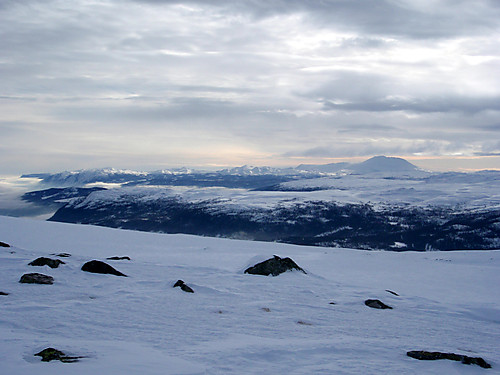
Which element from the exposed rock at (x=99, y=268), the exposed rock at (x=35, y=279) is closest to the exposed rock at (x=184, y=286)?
the exposed rock at (x=99, y=268)

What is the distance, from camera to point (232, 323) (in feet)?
27.7

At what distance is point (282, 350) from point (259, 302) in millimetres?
3977

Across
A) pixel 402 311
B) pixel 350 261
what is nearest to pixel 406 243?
pixel 350 261

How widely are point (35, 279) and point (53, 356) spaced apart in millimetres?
6153

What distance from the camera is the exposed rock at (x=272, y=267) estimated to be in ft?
50.8

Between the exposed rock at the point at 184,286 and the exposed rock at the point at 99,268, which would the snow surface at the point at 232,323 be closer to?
the exposed rock at the point at 184,286

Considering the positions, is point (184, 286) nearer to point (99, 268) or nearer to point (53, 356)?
point (99, 268)

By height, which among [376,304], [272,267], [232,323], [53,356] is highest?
[53,356]

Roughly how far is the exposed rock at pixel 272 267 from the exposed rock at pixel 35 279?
Result: 7893mm

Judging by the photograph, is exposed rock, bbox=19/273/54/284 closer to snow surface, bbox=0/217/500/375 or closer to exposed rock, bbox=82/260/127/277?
snow surface, bbox=0/217/500/375

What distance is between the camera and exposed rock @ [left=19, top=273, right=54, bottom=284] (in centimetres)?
1058

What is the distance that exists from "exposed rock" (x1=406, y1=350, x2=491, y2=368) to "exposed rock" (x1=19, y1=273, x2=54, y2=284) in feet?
33.0

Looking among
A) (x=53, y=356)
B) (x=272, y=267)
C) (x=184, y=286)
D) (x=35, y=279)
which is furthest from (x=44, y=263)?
(x=272, y=267)

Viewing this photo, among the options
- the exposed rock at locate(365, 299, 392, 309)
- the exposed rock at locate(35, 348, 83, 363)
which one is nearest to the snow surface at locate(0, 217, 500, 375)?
the exposed rock at locate(35, 348, 83, 363)
